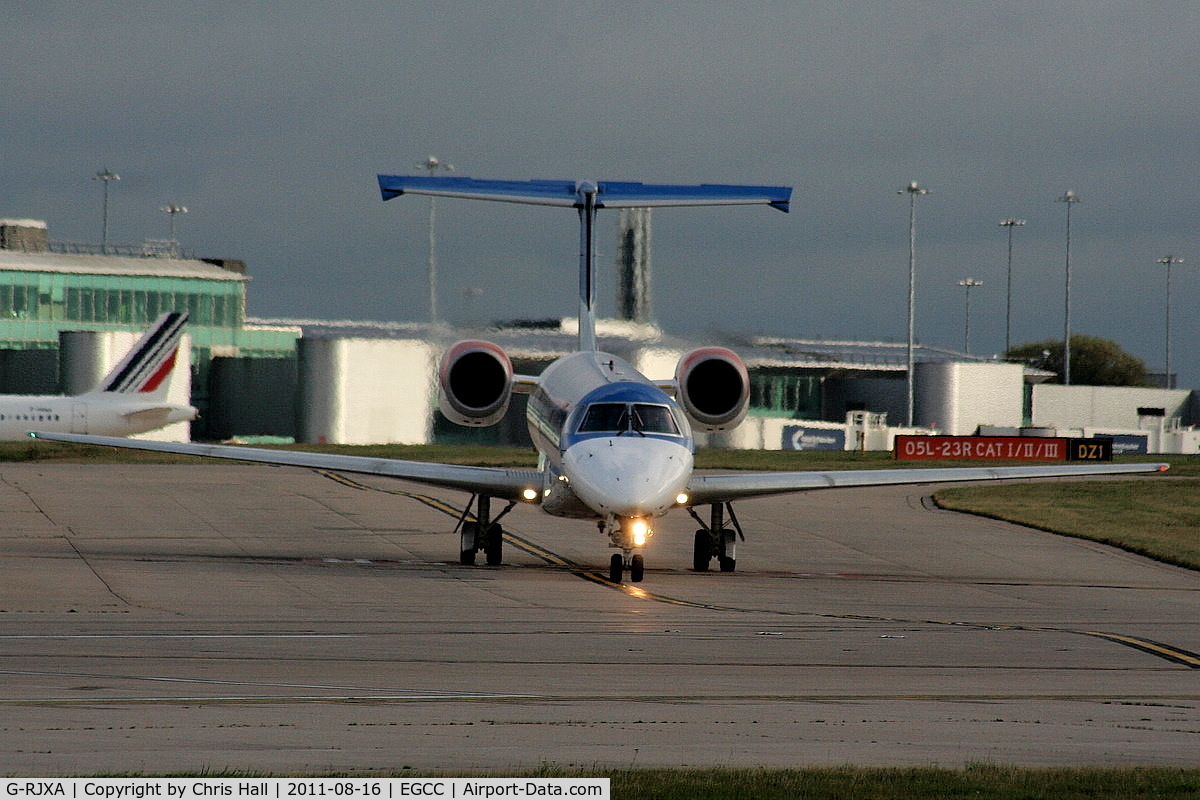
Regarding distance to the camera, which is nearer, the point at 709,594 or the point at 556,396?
the point at 709,594

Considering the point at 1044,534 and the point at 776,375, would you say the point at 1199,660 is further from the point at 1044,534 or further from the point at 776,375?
the point at 776,375

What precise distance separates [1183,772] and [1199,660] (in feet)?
24.8

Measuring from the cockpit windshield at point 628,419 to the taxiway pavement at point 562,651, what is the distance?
2417 millimetres

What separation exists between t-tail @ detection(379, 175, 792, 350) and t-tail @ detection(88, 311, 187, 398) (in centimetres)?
3630

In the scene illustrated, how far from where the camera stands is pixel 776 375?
88.6 meters

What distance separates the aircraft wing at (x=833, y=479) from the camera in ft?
89.6

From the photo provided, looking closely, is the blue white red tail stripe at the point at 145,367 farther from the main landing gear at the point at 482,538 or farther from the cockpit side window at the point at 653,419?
the cockpit side window at the point at 653,419

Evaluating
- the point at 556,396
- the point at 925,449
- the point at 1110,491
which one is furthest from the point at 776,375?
the point at 556,396

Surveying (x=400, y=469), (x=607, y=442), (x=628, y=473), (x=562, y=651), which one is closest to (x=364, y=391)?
(x=400, y=469)

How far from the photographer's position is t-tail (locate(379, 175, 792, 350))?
29.9 m

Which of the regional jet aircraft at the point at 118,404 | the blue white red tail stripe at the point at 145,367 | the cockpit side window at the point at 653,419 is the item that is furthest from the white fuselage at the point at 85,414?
the cockpit side window at the point at 653,419

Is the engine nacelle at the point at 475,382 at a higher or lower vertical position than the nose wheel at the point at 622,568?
higher

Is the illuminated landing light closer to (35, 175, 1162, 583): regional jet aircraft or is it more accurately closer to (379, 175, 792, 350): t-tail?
(35, 175, 1162, 583): regional jet aircraft
